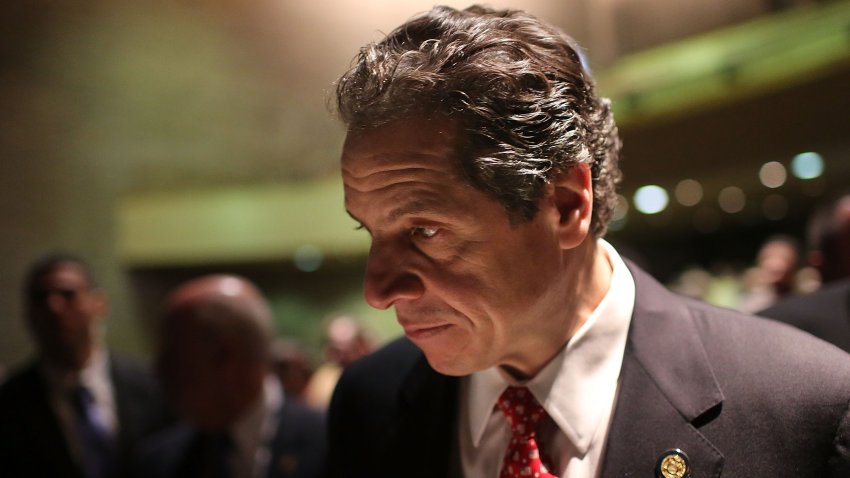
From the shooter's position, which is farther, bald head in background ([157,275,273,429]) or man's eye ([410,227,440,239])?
bald head in background ([157,275,273,429])

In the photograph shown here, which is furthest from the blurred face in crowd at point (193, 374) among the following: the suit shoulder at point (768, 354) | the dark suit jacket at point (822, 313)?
the dark suit jacket at point (822, 313)

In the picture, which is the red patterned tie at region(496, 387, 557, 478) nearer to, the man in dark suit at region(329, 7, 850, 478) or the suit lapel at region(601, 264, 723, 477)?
the man in dark suit at region(329, 7, 850, 478)

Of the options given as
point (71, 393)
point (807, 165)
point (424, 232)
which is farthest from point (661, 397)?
point (807, 165)

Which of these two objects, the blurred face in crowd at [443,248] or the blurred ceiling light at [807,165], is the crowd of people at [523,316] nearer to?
the blurred face in crowd at [443,248]

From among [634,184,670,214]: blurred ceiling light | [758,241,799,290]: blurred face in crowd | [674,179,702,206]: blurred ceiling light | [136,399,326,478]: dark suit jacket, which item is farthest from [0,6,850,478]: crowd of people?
[674,179,702,206]: blurred ceiling light

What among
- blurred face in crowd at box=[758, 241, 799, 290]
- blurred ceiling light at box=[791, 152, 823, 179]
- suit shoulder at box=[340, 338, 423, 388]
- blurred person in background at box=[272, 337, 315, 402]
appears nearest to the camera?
suit shoulder at box=[340, 338, 423, 388]

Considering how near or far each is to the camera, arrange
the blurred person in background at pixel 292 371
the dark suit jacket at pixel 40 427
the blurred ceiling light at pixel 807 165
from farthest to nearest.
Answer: the blurred person in background at pixel 292 371 → the blurred ceiling light at pixel 807 165 → the dark suit jacket at pixel 40 427

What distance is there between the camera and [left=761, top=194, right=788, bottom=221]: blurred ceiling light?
16.2 ft

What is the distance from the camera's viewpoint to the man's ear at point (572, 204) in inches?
46.5

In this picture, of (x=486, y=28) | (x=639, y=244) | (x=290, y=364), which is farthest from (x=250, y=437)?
(x=639, y=244)

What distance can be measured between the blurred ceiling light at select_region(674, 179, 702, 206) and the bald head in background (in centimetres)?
335

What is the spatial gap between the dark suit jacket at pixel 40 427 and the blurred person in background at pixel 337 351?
0.97m

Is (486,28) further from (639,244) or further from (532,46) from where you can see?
(639,244)

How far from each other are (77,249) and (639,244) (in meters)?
3.71
